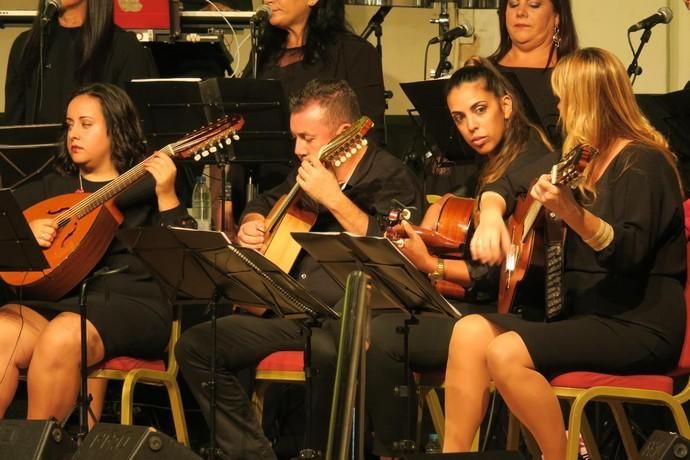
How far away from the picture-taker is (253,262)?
3672 millimetres

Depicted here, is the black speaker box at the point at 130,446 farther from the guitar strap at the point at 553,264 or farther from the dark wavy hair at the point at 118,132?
the dark wavy hair at the point at 118,132

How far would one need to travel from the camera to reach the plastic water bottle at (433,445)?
4406 millimetres

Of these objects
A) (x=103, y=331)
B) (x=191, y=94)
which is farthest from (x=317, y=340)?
(x=191, y=94)

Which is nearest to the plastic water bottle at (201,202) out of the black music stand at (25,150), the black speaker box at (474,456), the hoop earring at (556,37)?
the black music stand at (25,150)

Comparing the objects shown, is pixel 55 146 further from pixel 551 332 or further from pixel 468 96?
pixel 551 332

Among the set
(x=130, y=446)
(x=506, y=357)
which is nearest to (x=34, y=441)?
(x=130, y=446)

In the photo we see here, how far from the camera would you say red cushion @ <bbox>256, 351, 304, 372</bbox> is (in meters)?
4.16

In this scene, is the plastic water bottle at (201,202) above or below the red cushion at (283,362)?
above

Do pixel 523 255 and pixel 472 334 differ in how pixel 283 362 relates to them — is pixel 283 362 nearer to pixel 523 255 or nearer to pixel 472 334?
pixel 472 334

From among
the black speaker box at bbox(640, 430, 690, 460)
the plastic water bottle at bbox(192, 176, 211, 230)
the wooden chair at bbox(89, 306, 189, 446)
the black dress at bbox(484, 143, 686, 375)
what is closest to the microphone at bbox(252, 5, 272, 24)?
the plastic water bottle at bbox(192, 176, 211, 230)

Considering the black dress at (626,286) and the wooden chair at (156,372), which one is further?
the wooden chair at (156,372)

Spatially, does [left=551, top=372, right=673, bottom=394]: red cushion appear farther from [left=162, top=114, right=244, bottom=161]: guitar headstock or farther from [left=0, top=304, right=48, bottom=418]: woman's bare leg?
[left=0, top=304, right=48, bottom=418]: woman's bare leg

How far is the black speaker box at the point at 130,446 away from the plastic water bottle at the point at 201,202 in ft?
6.03

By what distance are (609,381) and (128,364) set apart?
5.52 ft
